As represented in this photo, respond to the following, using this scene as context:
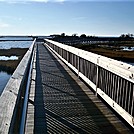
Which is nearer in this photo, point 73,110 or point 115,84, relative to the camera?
point 115,84

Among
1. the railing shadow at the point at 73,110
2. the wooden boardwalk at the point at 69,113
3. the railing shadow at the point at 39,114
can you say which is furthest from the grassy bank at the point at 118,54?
the railing shadow at the point at 39,114

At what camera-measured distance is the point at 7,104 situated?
2.11 meters

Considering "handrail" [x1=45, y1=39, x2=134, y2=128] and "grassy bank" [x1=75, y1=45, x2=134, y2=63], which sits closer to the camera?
"handrail" [x1=45, y1=39, x2=134, y2=128]

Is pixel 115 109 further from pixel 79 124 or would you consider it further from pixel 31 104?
pixel 31 104

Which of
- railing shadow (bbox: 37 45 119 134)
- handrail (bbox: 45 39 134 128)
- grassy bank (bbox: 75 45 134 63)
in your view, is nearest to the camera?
handrail (bbox: 45 39 134 128)

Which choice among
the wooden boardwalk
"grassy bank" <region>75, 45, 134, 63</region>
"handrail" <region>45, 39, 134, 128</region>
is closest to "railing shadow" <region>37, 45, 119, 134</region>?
the wooden boardwalk

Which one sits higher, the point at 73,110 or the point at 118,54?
the point at 73,110

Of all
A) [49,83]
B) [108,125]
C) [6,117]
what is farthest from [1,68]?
[6,117]

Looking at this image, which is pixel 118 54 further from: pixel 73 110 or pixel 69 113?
pixel 69 113

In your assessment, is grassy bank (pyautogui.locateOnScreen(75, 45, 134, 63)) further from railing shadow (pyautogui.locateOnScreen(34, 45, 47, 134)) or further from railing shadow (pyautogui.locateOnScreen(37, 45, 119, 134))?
railing shadow (pyautogui.locateOnScreen(34, 45, 47, 134))

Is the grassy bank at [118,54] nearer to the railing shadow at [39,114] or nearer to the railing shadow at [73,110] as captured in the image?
the railing shadow at [73,110]

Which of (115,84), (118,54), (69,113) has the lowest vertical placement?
(118,54)

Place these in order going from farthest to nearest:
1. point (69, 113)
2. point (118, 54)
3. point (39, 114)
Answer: point (118, 54)
point (69, 113)
point (39, 114)

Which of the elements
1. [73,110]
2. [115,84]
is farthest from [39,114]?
[115,84]
